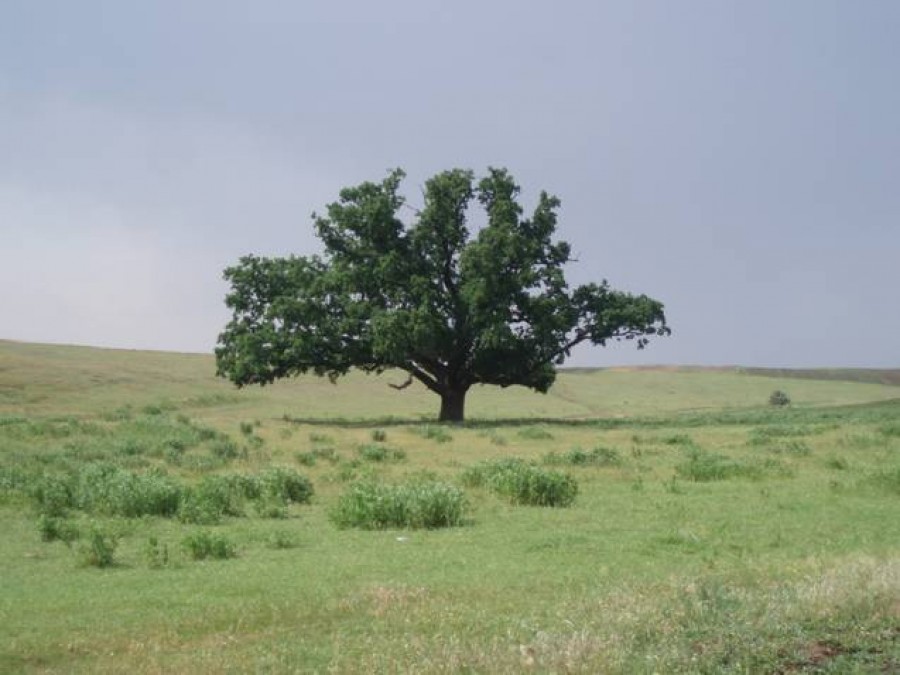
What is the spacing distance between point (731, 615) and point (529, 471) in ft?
33.5

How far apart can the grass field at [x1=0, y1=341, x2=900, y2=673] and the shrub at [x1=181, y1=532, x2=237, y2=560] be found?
0.03m

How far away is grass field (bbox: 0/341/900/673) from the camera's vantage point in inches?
290

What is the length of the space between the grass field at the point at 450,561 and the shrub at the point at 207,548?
0.03 meters

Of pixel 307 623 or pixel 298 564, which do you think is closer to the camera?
pixel 307 623

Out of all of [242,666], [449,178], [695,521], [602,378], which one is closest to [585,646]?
[242,666]

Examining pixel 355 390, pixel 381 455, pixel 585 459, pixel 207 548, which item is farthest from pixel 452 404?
pixel 207 548

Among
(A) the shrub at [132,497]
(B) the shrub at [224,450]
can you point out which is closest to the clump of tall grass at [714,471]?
(A) the shrub at [132,497]

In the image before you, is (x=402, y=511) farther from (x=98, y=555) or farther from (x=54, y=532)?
(x=54, y=532)

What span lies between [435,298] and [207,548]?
1312 inches

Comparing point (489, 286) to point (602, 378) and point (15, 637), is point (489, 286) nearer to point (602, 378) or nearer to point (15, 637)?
point (15, 637)

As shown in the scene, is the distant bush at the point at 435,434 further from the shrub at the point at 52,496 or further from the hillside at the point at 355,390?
the shrub at the point at 52,496

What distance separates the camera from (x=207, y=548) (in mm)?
12242

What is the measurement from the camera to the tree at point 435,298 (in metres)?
44.0

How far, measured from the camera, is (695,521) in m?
14.7
